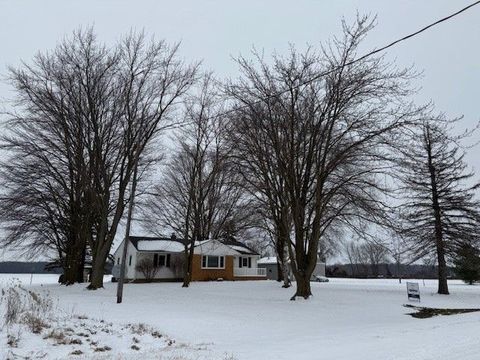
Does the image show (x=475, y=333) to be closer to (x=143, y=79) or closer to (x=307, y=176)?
(x=307, y=176)

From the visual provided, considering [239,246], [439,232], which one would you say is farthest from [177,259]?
[439,232]

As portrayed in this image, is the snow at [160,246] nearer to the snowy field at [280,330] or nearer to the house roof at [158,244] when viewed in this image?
the house roof at [158,244]

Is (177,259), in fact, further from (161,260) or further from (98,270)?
(98,270)

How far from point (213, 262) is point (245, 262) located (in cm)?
657

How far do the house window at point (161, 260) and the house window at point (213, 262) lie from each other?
362 cm

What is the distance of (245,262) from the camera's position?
163 ft

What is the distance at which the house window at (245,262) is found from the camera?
48713mm

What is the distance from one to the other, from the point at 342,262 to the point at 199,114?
4001 inches

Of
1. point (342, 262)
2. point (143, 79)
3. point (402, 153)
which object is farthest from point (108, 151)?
point (342, 262)

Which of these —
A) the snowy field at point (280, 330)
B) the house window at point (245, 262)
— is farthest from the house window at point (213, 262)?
the snowy field at point (280, 330)

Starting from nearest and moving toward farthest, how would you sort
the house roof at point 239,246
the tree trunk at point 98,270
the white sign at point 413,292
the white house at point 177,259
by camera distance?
the white sign at point 413,292 < the tree trunk at point 98,270 < the white house at point 177,259 < the house roof at point 239,246

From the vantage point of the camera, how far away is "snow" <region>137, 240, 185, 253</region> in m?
42.3

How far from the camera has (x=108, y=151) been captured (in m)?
27.1

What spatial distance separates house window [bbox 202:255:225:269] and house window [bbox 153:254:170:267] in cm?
362
